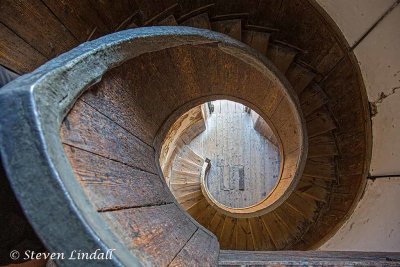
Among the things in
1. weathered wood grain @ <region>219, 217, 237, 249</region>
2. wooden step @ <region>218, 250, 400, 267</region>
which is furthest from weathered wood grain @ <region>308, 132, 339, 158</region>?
wooden step @ <region>218, 250, 400, 267</region>

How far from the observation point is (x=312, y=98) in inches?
124

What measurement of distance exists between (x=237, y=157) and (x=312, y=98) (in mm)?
2697

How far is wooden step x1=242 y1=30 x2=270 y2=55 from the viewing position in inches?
116

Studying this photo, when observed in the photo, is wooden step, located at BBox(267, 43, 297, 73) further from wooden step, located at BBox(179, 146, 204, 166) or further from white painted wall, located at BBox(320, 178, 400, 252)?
wooden step, located at BBox(179, 146, 204, 166)

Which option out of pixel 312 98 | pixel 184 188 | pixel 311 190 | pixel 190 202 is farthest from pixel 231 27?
pixel 184 188

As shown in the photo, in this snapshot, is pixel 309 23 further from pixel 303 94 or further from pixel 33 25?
pixel 33 25

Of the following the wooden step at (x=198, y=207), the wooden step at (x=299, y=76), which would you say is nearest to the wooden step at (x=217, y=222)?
the wooden step at (x=198, y=207)

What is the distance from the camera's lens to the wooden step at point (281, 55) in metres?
3.05

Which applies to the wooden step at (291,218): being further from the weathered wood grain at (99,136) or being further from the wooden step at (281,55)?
the weathered wood grain at (99,136)

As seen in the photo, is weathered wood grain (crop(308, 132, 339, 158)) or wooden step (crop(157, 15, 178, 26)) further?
weathered wood grain (crop(308, 132, 339, 158))

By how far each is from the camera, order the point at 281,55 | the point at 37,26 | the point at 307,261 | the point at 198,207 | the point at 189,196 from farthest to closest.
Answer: the point at 189,196
the point at 198,207
the point at 281,55
the point at 37,26
the point at 307,261

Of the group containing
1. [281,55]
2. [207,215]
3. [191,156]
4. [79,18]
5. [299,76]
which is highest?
[281,55]

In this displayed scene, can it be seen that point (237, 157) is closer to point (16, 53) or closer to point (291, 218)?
point (291, 218)

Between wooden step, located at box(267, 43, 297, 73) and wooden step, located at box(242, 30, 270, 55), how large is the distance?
126 millimetres
